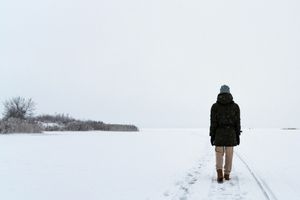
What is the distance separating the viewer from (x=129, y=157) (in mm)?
16781

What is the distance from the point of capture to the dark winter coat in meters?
12.0

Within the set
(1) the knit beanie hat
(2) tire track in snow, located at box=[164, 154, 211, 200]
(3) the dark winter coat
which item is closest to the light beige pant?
(3) the dark winter coat

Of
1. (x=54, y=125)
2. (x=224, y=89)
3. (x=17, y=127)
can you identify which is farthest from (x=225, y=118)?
(x=54, y=125)

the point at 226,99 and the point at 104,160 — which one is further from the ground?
the point at 226,99

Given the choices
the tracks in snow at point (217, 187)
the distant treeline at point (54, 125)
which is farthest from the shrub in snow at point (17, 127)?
the tracks in snow at point (217, 187)

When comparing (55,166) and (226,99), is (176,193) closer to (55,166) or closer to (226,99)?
(226,99)

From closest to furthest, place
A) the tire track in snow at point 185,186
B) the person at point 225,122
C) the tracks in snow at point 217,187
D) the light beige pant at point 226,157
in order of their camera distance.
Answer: the tire track in snow at point 185,186 → the tracks in snow at point 217,187 → the light beige pant at point 226,157 → the person at point 225,122

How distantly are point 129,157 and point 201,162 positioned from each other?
8.49 feet

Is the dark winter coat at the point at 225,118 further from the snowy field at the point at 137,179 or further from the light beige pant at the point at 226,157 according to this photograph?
the snowy field at the point at 137,179

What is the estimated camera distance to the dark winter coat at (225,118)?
11992 mm

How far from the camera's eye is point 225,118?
39.5 feet

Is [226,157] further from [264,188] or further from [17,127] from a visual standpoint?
[17,127]

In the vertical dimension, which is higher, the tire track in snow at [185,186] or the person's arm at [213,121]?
the person's arm at [213,121]

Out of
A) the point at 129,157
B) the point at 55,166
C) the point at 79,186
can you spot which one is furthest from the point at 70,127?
the point at 79,186
